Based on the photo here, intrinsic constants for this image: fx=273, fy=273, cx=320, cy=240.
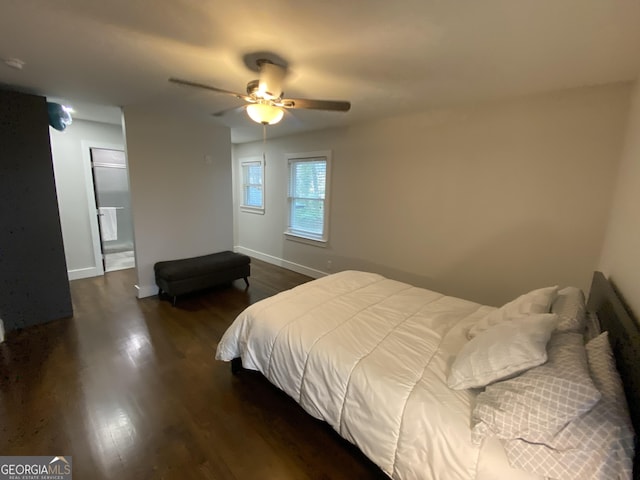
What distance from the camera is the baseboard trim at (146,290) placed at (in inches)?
142

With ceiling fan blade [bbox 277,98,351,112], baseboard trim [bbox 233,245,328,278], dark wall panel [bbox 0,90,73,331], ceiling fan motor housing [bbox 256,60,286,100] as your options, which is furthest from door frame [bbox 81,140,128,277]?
ceiling fan blade [bbox 277,98,351,112]

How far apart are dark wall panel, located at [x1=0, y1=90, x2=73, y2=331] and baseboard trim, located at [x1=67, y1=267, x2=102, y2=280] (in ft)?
4.80

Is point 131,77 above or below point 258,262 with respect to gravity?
above

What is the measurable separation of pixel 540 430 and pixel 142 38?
2.79m

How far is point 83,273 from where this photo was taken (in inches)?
168

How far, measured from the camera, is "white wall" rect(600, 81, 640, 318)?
1.59 m

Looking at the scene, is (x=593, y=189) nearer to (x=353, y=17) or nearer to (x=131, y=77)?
(x=353, y=17)

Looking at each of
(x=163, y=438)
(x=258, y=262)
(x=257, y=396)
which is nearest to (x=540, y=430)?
(x=257, y=396)

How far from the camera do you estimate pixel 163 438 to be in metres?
1.66

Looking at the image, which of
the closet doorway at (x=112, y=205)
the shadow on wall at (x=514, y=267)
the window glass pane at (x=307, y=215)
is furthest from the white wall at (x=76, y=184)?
the shadow on wall at (x=514, y=267)

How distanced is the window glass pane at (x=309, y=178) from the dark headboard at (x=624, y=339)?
334cm

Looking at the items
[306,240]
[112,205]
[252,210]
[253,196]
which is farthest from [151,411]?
[253,196]

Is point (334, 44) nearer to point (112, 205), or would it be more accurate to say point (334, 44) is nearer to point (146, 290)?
point (146, 290)

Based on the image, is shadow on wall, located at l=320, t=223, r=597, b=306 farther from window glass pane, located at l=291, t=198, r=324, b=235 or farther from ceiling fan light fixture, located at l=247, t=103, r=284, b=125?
ceiling fan light fixture, located at l=247, t=103, r=284, b=125
